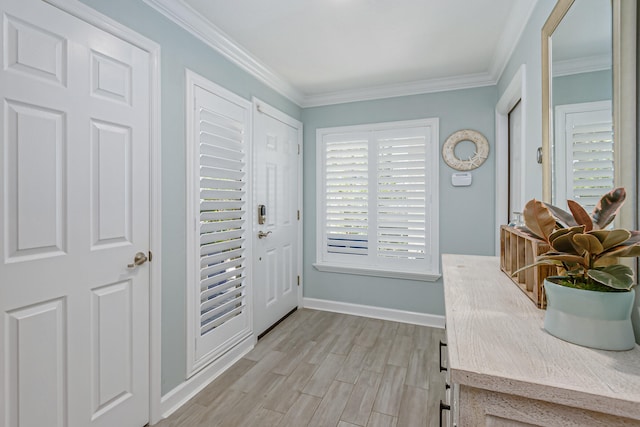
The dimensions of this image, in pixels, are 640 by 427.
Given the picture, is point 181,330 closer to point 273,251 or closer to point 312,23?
point 273,251

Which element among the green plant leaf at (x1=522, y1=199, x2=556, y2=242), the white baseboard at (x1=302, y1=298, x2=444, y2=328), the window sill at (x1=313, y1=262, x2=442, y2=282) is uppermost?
the green plant leaf at (x1=522, y1=199, x2=556, y2=242)

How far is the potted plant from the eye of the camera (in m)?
0.69

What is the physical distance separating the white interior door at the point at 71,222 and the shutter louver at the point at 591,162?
6.41ft

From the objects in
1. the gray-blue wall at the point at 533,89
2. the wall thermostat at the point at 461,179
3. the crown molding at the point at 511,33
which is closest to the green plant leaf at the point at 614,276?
the gray-blue wall at the point at 533,89

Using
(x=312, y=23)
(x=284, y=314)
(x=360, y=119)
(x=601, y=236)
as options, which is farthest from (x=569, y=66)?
(x=284, y=314)

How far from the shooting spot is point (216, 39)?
2.16m

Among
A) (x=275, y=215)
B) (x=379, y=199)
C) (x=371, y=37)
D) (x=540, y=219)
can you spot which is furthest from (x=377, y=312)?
(x=540, y=219)

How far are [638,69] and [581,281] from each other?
22.5 inches

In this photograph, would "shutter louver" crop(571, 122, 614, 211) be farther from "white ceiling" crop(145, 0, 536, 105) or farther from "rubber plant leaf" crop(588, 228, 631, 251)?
"white ceiling" crop(145, 0, 536, 105)

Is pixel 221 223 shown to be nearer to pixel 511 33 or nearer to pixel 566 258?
pixel 566 258

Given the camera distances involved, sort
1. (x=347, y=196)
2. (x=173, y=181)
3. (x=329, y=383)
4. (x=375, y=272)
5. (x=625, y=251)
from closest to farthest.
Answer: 1. (x=625, y=251)
2. (x=173, y=181)
3. (x=329, y=383)
4. (x=375, y=272)
5. (x=347, y=196)

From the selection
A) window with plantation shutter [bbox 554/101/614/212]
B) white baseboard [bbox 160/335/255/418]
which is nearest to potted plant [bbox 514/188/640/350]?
window with plantation shutter [bbox 554/101/614/212]

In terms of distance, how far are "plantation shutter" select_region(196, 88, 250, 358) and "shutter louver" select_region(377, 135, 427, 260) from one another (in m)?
1.46

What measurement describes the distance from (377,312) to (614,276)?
2796 mm
